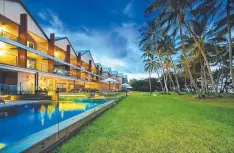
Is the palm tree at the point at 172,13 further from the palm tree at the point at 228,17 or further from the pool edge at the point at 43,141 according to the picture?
the pool edge at the point at 43,141

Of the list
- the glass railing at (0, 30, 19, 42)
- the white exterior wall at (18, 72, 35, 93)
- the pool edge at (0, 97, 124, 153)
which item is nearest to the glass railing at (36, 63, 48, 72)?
the white exterior wall at (18, 72, 35, 93)

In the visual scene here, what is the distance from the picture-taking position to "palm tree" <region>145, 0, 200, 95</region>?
619 inches

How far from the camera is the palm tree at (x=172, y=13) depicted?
15711 mm

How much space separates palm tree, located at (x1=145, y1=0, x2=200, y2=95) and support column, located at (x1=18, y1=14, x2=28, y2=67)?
11781 millimetres

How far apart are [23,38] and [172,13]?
14.0m

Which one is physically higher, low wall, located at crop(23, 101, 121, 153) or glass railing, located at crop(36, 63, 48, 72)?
glass railing, located at crop(36, 63, 48, 72)

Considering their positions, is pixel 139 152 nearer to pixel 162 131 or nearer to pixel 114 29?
pixel 162 131

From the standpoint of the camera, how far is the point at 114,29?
25.8m

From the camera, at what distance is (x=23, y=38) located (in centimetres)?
1705

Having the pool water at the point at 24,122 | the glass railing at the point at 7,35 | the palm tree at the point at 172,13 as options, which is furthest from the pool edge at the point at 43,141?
the palm tree at the point at 172,13

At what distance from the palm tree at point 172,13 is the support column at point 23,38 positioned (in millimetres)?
11781

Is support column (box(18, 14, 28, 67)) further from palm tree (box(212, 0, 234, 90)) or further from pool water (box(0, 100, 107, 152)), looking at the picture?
palm tree (box(212, 0, 234, 90))

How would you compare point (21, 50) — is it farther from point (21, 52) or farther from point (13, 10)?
point (13, 10)

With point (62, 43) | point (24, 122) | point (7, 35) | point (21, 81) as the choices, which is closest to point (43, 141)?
point (24, 122)
